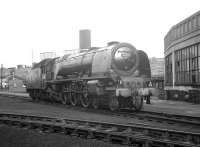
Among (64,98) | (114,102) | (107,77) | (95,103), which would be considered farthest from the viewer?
(64,98)

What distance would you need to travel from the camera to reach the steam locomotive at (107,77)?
1725 centimetres

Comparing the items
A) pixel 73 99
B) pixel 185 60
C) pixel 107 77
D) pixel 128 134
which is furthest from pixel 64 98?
pixel 185 60

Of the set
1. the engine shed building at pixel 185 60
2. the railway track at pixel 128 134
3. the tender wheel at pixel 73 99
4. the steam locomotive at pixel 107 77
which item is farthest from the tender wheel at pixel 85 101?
the engine shed building at pixel 185 60

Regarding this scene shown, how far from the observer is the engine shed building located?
2935cm

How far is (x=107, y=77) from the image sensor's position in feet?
56.5

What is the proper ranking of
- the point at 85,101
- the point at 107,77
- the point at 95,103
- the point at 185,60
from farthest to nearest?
the point at 185,60 → the point at 85,101 → the point at 95,103 → the point at 107,77

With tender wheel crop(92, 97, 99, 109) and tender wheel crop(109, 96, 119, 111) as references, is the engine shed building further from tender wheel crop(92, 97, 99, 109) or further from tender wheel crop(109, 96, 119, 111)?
tender wheel crop(109, 96, 119, 111)

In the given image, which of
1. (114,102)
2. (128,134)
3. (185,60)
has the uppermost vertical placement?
(185,60)

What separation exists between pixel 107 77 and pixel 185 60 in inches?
748

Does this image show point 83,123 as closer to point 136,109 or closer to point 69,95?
point 136,109

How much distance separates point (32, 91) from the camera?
103ft

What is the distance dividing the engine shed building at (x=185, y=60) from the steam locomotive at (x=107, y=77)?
8915 mm

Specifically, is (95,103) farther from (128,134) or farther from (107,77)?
(128,134)

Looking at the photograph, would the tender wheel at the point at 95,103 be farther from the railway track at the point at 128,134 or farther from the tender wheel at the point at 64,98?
the railway track at the point at 128,134
